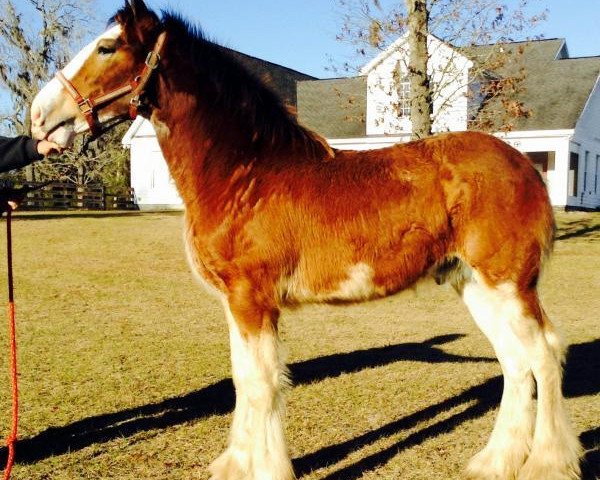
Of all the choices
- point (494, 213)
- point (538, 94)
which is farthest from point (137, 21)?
point (538, 94)

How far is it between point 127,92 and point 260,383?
2005mm

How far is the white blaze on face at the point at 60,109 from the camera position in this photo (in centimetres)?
367

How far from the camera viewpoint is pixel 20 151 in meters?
3.93

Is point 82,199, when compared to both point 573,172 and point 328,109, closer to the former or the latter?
point 328,109

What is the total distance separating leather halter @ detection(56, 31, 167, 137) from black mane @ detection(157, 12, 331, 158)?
0.16 metres

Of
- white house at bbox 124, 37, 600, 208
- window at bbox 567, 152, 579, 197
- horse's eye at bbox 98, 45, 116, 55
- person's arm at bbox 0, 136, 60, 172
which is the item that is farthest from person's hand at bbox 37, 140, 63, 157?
window at bbox 567, 152, 579, 197

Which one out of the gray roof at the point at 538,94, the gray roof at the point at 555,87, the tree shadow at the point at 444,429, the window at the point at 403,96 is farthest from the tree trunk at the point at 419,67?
the gray roof at the point at 555,87

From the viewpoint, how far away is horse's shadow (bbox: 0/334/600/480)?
4.42m

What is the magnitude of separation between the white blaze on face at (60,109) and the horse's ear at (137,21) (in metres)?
0.06

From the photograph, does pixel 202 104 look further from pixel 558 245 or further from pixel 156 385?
pixel 558 245

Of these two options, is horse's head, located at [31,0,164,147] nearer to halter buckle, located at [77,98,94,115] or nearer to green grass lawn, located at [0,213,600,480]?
halter buckle, located at [77,98,94,115]

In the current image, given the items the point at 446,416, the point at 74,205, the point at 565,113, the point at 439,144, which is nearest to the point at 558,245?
the point at 565,113

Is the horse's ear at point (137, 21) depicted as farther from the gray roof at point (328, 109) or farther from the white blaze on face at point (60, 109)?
the gray roof at point (328, 109)

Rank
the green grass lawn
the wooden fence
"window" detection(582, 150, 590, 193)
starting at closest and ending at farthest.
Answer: the green grass lawn → "window" detection(582, 150, 590, 193) → the wooden fence
